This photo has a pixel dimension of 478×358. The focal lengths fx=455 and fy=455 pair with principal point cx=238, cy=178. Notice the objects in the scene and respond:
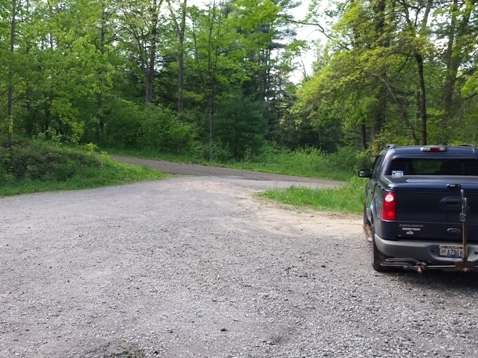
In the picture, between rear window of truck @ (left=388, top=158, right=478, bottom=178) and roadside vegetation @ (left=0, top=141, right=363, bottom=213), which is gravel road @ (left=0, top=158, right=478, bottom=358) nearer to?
rear window of truck @ (left=388, top=158, right=478, bottom=178)

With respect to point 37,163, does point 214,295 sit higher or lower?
lower

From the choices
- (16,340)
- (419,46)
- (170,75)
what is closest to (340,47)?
(419,46)

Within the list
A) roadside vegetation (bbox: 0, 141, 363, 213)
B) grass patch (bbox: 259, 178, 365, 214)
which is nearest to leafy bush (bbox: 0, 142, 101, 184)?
A: roadside vegetation (bbox: 0, 141, 363, 213)

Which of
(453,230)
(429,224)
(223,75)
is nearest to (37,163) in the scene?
(429,224)

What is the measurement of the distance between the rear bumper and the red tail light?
0.31m

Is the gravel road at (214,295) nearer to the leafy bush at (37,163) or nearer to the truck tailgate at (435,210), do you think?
the truck tailgate at (435,210)

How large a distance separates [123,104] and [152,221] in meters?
25.2

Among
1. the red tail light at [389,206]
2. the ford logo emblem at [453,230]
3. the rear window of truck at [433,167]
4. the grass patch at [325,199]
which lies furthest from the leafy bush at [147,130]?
the ford logo emblem at [453,230]

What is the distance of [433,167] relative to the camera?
24.6 ft

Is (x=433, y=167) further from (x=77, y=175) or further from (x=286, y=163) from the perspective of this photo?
(x=286, y=163)

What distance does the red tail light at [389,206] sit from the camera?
5676 mm

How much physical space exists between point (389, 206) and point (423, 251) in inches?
26.3

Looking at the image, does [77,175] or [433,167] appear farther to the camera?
[77,175]

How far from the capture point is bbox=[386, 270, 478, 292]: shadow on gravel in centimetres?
587
